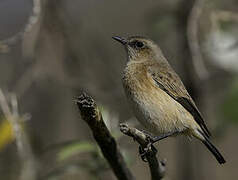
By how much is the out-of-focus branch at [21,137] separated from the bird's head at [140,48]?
1.34 meters

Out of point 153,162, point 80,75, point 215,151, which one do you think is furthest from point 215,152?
point 80,75

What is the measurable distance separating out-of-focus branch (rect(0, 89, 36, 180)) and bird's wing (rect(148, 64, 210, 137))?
1.20 metres

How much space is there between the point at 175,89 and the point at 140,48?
29.9 inches

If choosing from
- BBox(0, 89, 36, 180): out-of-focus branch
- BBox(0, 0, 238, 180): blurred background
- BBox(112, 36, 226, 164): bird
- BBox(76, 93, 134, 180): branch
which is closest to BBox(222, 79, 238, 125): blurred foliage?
BBox(0, 0, 238, 180): blurred background

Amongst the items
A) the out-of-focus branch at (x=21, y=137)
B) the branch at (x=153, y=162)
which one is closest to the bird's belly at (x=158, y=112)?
the out-of-focus branch at (x=21, y=137)

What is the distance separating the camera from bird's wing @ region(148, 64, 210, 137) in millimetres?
5125

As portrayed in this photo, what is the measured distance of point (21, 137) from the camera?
4.90 metres

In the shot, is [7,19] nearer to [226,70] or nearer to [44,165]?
[44,165]

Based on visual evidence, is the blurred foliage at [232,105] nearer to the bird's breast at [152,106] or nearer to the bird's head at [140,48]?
the bird's breast at [152,106]

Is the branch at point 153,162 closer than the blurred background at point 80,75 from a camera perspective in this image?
Yes

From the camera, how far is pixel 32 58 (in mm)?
5648

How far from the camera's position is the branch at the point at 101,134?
3.48 metres

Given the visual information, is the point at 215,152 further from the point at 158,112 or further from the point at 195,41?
the point at 195,41

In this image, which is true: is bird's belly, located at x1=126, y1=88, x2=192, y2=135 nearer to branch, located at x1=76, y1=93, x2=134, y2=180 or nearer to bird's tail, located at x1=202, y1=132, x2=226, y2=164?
bird's tail, located at x1=202, y1=132, x2=226, y2=164
